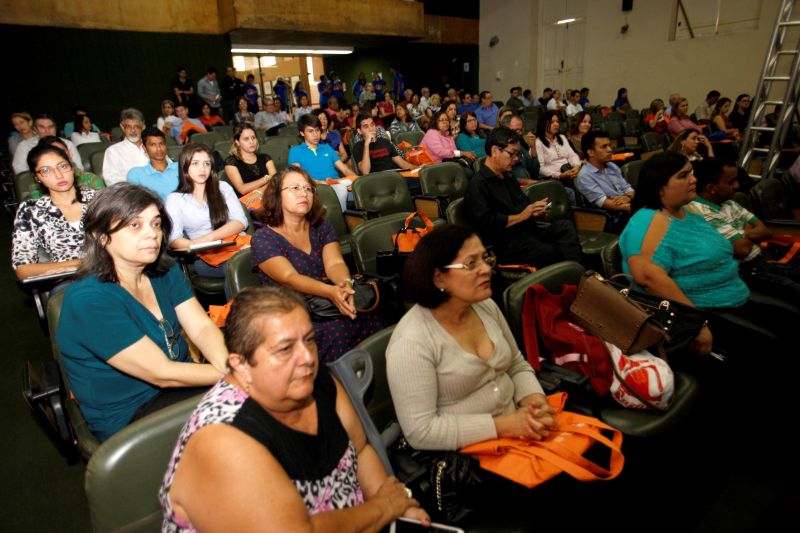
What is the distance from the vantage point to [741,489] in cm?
190

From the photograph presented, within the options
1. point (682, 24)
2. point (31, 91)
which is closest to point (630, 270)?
point (31, 91)

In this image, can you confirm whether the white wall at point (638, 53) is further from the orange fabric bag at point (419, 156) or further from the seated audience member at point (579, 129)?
the orange fabric bag at point (419, 156)

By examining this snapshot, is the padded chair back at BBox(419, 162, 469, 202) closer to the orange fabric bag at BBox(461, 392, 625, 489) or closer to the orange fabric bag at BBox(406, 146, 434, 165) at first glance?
the orange fabric bag at BBox(406, 146, 434, 165)

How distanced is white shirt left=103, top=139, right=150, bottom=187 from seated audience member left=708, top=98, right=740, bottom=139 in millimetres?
9094

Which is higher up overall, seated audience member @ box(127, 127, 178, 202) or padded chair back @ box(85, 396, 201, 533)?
seated audience member @ box(127, 127, 178, 202)

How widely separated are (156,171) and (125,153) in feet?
2.86

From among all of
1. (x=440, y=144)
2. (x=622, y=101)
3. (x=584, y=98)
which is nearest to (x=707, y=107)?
(x=622, y=101)

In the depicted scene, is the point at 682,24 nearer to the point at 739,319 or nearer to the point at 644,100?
the point at 644,100

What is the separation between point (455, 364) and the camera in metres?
1.42

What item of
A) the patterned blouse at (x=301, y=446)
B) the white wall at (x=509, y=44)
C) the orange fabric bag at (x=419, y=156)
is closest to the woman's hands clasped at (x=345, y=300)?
the patterned blouse at (x=301, y=446)

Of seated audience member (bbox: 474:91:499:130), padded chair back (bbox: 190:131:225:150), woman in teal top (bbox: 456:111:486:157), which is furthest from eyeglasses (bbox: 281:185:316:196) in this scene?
seated audience member (bbox: 474:91:499:130)

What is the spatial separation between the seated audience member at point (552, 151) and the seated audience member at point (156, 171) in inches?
148

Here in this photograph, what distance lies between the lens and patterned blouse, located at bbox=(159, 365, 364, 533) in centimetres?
95

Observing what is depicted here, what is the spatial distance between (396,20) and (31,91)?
8.78m
